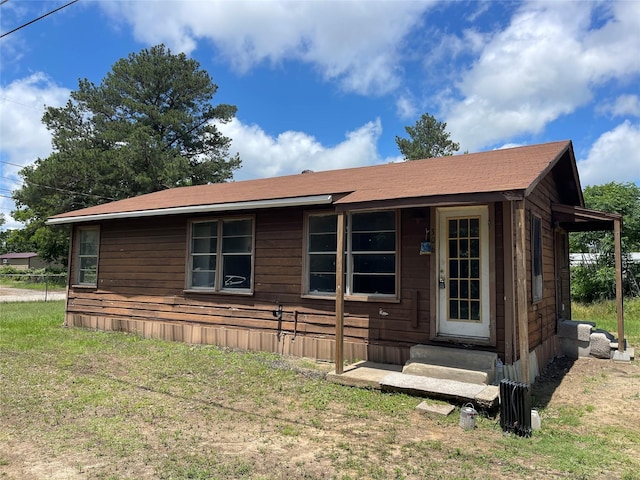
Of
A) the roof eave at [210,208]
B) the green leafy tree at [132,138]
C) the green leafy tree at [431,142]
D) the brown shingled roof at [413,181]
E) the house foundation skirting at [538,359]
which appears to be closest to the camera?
the brown shingled roof at [413,181]

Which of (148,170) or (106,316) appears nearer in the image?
(106,316)

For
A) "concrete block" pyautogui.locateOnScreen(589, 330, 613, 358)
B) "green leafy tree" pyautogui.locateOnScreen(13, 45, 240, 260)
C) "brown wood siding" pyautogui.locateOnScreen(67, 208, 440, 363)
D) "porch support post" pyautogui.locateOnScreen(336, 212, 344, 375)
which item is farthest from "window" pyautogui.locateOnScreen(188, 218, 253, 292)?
"green leafy tree" pyautogui.locateOnScreen(13, 45, 240, 260)

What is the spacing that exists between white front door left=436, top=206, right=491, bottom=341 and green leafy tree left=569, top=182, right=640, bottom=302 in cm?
1064

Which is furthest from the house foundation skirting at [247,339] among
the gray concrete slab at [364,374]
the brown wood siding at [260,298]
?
the gray concrete slab at [364,374]

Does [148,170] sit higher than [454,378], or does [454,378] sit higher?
[148,170]

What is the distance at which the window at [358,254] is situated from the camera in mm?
6629

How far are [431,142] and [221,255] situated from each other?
91.1 feet

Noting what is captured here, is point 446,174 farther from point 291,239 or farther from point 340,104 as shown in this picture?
point 340,104

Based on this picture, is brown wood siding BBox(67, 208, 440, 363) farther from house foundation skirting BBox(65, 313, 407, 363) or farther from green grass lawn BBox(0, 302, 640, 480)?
green grass lawn BBox(0, 302, 640, 480)

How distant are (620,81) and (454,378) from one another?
1349 centimetres

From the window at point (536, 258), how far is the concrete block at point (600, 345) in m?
2.00

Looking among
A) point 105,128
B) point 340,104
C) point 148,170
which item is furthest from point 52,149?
point 340,104

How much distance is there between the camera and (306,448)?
363 cm

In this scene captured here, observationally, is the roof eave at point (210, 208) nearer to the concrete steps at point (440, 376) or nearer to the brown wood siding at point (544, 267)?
the concrete steps at point (440, 376)
